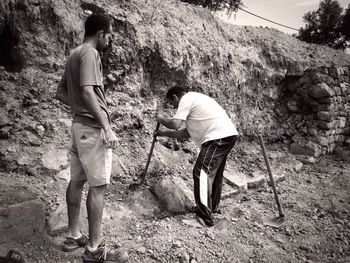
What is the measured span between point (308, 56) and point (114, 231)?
705 centimetres

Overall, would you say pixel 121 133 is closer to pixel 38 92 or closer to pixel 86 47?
pixel 38 92

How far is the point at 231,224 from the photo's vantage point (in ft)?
12.5

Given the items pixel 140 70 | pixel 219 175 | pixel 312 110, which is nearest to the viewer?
pixel 219 175

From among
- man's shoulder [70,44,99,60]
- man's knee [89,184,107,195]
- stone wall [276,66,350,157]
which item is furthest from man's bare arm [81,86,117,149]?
stone wall [276,66,350,157]

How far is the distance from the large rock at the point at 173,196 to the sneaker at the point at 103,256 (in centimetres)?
107

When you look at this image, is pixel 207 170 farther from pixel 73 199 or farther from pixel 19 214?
pixel 19 214

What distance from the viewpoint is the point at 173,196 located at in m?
3.78

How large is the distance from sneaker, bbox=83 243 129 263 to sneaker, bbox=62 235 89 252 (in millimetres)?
287

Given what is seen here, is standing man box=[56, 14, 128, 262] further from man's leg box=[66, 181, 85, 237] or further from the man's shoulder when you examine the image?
man's leg box=[66, 181, 85, 237]

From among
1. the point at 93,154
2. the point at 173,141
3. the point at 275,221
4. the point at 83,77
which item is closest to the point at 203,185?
the point at 275,221

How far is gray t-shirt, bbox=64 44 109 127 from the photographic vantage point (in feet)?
7.59

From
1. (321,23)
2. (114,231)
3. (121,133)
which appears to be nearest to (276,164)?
(121,133)

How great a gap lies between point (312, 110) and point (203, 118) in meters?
4.64

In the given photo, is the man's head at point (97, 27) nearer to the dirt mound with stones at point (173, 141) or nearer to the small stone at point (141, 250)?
the dirt mound with stones at point (173, 141)
